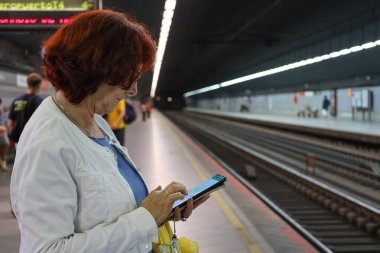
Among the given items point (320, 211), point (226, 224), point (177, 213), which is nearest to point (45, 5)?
point (226, 224)

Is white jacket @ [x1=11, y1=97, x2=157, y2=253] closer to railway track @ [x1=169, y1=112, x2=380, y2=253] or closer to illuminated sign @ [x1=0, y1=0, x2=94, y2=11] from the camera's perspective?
illuminated sign @ [x1=0, y1=0, x2=94, y2=11]

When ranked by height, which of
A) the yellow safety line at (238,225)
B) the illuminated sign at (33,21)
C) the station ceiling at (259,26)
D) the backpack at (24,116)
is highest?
the station ceiling at (259,26)

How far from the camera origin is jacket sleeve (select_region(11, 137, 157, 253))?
1.34m

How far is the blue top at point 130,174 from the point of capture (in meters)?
1.63

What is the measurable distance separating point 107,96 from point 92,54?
0.57 ft

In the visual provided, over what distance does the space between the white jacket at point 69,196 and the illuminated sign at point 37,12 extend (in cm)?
445

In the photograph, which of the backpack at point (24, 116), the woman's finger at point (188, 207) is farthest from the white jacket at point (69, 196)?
the backpack at point (24, 116)

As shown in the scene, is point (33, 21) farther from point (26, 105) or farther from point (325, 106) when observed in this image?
point (325, 106)

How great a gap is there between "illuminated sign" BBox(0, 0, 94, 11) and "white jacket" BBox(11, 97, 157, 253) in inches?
176

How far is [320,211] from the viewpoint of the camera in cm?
895

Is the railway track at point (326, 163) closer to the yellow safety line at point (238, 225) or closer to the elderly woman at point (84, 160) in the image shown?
the yellow safety line at point (238, 225)

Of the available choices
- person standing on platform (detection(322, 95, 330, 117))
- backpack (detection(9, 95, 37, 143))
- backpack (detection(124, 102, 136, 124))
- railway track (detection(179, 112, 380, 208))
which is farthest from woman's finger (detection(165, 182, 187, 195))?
person standing on platform (detection(322, 95, 330, 117))

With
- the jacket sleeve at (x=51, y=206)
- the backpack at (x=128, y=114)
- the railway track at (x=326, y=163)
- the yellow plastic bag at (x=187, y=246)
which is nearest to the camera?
the jacket sleeve at (x=51, y=206)

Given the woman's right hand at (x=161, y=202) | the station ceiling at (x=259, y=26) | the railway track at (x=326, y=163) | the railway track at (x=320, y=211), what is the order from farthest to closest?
the station ceiling at (x=259, y=26)
the railway track at (x=326, y=163)
the railway track at (x=320, y=211)
the woman's right hand at (x=161, y=202)
